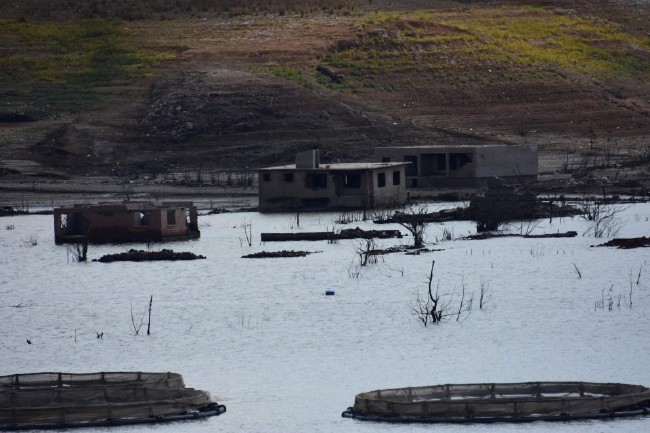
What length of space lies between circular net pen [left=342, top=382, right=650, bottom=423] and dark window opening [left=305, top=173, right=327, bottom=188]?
31.9m

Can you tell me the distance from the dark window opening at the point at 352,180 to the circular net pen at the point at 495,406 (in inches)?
1222

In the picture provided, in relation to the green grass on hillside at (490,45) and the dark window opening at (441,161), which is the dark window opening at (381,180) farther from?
the green grass on hillside at (490,45)

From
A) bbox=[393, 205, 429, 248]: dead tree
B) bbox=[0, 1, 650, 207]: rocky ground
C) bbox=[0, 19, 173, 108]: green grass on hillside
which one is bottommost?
bbox=[393, 205, 429, 248]: dead tree

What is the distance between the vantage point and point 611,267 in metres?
39.8

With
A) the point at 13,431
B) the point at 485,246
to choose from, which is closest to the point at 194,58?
the point at 485,246

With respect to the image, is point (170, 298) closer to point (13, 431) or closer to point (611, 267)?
point (611, 267)

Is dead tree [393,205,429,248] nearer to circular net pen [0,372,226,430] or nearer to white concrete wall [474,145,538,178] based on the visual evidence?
white concrete wall [474,145,538,178]

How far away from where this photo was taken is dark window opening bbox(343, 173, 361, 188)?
179ft

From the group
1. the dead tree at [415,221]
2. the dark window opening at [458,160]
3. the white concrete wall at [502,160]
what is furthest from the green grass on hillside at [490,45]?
Result: the dead tree at [415,221]

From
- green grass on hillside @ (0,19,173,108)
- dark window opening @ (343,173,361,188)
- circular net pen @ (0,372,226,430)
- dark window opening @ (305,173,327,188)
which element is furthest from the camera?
green grass on hillside @ (0,19,173,108)

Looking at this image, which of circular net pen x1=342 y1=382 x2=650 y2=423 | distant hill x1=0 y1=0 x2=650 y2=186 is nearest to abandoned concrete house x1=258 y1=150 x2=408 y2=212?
distant hill x1=0 y1=0 x2=650 y2=186

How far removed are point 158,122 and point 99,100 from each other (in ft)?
15.6

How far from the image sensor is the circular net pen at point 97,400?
22.9 meters

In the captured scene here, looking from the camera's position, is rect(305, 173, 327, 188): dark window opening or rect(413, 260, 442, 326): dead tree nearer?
rect(413, 260, 442, 326): dead tree
